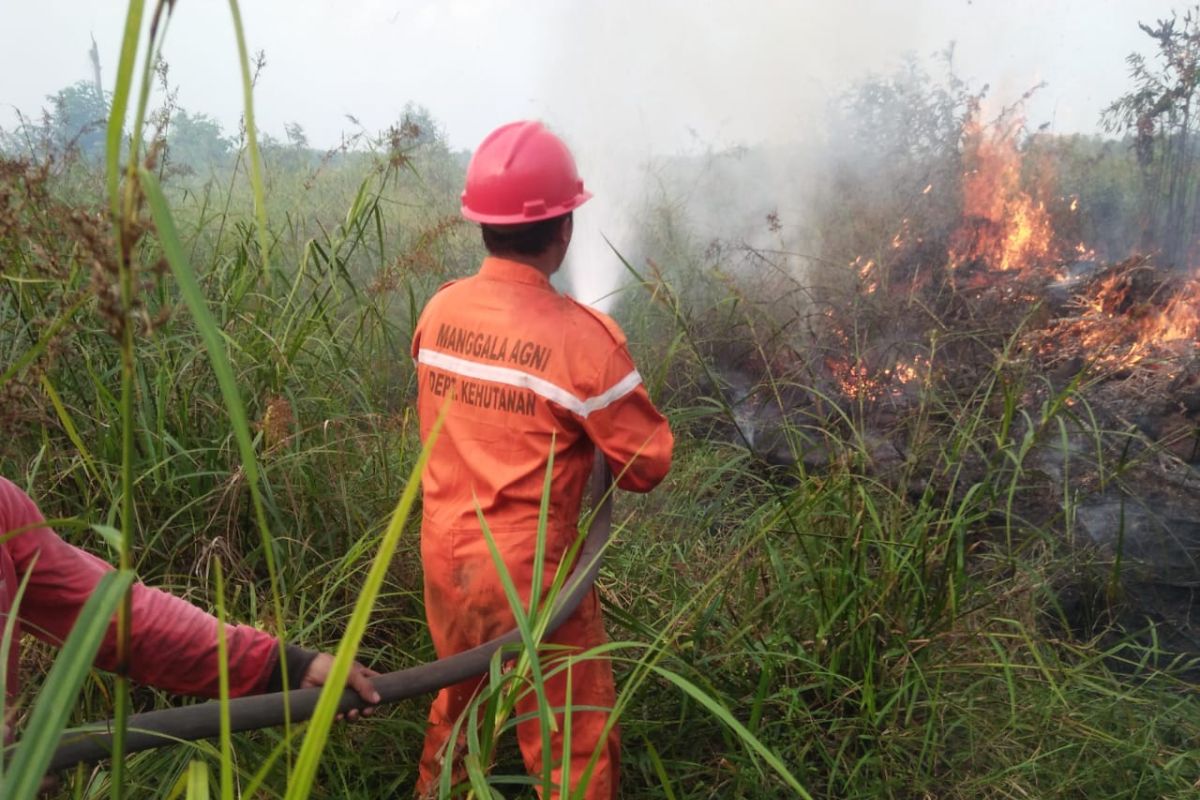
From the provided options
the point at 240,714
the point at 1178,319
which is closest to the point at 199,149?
the point at 240,714

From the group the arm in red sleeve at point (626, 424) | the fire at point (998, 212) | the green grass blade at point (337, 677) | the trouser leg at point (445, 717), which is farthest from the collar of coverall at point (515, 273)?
the fire at point (998, 212)

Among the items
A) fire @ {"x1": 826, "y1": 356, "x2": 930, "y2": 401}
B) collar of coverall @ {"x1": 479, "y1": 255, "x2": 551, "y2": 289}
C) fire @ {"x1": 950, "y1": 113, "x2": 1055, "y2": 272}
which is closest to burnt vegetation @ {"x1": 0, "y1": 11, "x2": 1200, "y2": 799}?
fire @ {"x1": 826, "y1": 356, "x2": 930, "y2": 401}

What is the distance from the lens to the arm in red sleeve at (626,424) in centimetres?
204

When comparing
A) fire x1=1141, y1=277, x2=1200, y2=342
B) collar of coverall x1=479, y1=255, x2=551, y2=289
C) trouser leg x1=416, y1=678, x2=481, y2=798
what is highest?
collar of coverall x1=479, y1=255, x2=551, y2=289

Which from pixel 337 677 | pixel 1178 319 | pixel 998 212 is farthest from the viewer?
pixel 998 212

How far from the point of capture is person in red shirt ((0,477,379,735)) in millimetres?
1352

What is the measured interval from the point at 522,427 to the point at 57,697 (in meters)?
1.51

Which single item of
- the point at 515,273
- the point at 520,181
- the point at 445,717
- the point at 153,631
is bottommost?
the point at 445,717

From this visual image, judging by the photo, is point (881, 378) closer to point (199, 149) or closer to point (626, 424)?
point (626, 424)

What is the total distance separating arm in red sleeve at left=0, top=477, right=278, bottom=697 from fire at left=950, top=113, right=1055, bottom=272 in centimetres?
622

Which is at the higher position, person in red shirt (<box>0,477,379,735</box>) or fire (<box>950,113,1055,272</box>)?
fire (<box>950,113,1055,272</box>)

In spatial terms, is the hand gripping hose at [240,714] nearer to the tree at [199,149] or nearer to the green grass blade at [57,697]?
the green grass blade at [57,697]

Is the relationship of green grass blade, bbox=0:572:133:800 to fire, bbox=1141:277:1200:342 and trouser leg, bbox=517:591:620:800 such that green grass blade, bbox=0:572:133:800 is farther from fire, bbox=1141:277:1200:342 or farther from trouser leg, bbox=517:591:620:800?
fire, bbox=1141:277:1200:342

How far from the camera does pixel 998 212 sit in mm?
7129
